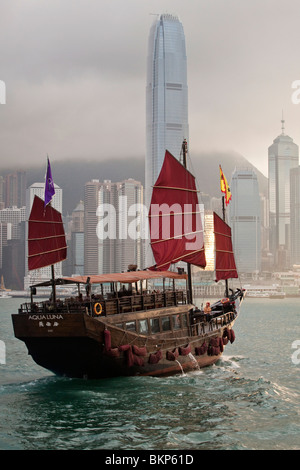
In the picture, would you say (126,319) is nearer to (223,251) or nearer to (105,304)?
(105,304)

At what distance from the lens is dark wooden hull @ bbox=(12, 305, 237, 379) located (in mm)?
18328

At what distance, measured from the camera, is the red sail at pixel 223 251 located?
33219 millimetres

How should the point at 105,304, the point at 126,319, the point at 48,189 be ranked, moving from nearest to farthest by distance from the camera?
the point at 105,304 → the point at 126,319 → the point at 48,189

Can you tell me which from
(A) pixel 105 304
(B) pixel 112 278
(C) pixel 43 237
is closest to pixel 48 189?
(C) pixel 43 237

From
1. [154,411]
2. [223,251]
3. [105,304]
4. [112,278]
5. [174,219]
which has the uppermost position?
[174,219]

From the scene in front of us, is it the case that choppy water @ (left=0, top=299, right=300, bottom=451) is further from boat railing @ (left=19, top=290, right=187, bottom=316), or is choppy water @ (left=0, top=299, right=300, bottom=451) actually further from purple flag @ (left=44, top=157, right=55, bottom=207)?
purple flag @ (left=44, top=157, right=55, bottom=207)

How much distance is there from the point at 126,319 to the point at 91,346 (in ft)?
5.78

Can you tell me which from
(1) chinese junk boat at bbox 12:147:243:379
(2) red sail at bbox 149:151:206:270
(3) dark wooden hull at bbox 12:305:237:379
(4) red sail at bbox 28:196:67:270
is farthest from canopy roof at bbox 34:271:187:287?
(2) red sail at bbox 149:151:206:270

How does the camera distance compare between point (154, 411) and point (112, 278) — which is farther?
point (112, 278)

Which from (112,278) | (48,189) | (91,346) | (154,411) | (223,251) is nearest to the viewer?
(154,411)

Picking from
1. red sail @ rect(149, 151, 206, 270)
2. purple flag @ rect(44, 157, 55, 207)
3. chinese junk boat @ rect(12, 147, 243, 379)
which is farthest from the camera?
red sail @ rect(149, 151, 206, 270)

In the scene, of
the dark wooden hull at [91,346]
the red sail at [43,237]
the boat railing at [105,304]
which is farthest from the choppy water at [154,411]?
the red sail at [43,237]

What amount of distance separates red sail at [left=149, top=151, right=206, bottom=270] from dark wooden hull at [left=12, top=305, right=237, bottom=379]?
6916 millimetres

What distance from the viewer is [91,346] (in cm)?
1855
